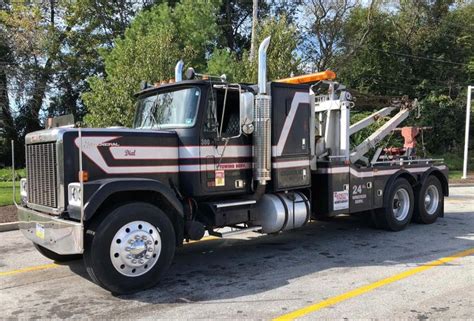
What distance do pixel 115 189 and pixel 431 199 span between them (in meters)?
7.66

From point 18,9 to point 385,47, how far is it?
78.3 feet

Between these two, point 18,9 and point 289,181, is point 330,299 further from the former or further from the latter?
point 18,9

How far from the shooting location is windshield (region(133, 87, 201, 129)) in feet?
21.8

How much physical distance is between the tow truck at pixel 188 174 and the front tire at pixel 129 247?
12 millimetres

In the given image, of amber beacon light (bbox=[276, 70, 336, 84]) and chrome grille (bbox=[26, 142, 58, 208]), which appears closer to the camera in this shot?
chrome grille (bbox=[26, 142, 58, 208])

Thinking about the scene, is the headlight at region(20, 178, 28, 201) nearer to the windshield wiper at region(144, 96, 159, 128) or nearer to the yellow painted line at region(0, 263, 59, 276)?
the yellow painted line at region(0, 263, 59, 276)

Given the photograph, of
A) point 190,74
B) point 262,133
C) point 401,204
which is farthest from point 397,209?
point 190,74

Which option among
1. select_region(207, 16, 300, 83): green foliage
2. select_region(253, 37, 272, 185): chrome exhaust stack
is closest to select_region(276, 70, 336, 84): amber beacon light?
select_region(253, 37, 272, 185): chrome exhaust stack

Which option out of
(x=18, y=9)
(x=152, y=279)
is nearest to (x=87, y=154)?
(x=152, y=279)

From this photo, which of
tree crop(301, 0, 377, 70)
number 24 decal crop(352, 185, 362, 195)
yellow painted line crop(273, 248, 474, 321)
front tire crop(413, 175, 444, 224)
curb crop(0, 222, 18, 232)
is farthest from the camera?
tree crop(301, 0, 377, 70)

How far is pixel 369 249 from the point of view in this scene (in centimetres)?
801

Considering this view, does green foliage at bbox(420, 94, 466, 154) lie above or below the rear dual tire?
above

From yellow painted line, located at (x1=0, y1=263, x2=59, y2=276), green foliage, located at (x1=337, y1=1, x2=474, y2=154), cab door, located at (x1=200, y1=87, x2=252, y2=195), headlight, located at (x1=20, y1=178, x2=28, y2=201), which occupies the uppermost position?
green foliage, located at (x1=337, y1=1, x2=474, y2=154)

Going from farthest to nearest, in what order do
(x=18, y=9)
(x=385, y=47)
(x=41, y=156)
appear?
(x=385, y=47)
(x=18, y=9)
(x=41, y=156)
